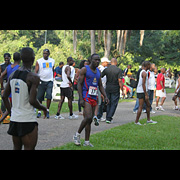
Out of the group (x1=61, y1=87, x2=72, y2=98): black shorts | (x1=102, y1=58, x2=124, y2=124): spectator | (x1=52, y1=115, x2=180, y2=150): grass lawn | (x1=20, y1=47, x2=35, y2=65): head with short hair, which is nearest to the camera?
(x1=20, y1=47, x2=35, y2=65): head with short hair

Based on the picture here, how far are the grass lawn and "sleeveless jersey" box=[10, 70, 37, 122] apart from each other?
2294mm

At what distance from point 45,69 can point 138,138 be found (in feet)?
14.0

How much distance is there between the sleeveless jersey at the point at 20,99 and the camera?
4.90m

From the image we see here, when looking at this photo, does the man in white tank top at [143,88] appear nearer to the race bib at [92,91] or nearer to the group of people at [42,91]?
the group of people at [42,91]

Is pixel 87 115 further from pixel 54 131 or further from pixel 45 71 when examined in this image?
pixel 45 71

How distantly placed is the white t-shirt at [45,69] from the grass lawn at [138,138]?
298cm

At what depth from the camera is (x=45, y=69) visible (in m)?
11.6

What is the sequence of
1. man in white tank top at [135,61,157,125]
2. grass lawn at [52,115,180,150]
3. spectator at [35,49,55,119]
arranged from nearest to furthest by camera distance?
grass lawn at [52,115,180,150], man in white tank top at [135,61,157,125], spectator at [35,49,55,119]

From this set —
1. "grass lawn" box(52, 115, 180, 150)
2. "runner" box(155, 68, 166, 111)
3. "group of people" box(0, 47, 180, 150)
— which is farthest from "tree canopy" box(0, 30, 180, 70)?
"grass lawn" box(52, 115, 180, 150)

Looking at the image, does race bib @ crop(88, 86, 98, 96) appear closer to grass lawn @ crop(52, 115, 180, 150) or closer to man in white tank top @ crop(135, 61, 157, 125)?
grass lawn @ crop(52, 115, 180, 150)

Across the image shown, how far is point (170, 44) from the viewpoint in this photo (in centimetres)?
4178

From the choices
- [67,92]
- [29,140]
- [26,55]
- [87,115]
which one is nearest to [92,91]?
[87,115]

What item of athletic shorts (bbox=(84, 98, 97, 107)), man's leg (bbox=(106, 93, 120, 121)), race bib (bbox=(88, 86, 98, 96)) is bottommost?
man's leg (bbox=(106, 93, 120, 121))

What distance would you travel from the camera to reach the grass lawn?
762 centimetres
